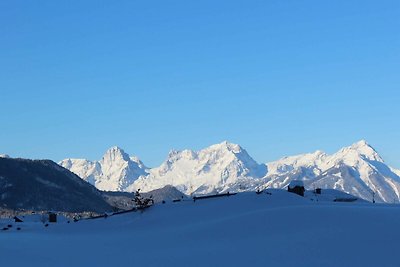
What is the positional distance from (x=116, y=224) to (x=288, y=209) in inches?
983

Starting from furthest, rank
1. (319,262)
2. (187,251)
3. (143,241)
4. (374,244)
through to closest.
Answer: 1. (143,241)
2. (187,251)
3. (374,244)
4. (319,262)

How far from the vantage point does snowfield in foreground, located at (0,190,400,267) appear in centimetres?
3500

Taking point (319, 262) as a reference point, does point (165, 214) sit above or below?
above

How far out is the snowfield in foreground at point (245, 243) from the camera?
3500 centimetres

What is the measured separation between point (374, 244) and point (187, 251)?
12.0 metres

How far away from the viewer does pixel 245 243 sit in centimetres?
4184

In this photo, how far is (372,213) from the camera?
153 ft

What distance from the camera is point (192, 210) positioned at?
226 feet

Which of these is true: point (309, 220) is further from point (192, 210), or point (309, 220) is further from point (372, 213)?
point (192, 210)

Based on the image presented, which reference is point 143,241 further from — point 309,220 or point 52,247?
point 309,220

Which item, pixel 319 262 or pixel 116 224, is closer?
pixel 319 262

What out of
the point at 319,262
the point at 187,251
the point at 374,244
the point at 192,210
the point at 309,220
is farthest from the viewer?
the point at 192,210

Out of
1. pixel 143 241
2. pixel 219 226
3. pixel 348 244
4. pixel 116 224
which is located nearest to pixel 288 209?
pixel 219 226

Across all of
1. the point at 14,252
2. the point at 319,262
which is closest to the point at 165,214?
the point at 14,252
